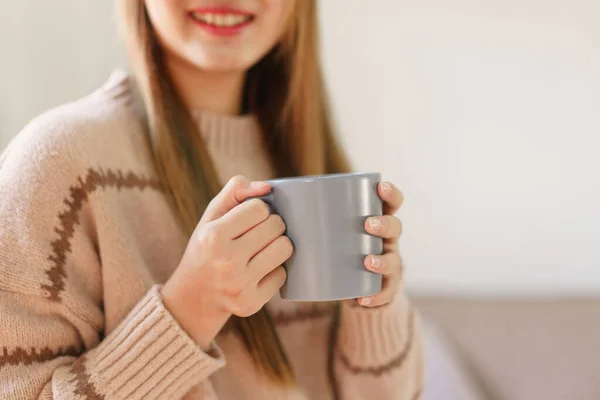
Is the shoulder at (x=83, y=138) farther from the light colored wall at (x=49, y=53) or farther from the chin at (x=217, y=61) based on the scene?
the light colored wall at (x=49, y=53)

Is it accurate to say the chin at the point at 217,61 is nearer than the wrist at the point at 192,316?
No

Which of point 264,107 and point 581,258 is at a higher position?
point 264,107

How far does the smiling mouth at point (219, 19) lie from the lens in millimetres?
647

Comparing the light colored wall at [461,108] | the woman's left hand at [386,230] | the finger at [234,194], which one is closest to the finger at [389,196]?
the woman's left hand at [386,230]

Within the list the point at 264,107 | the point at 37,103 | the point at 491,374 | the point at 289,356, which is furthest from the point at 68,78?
the point at 491,374

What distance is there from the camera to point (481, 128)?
1178 millimetres

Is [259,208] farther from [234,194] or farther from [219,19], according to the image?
[219,19]

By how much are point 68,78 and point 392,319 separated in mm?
844

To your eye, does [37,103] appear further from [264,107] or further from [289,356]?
[289,356]

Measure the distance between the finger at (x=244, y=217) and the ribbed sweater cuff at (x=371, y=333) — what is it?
0.28 meters

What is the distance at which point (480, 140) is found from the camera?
1183 millimetres

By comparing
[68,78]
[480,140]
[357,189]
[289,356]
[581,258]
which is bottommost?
[581,258]

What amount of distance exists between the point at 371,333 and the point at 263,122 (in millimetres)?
374

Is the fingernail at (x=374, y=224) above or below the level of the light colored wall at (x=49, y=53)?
below
